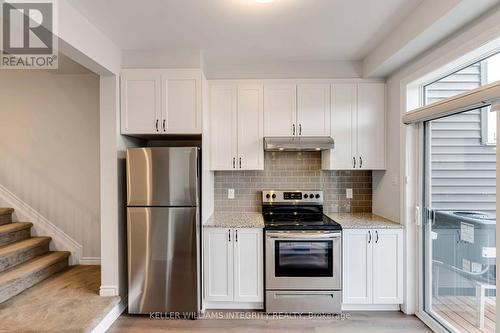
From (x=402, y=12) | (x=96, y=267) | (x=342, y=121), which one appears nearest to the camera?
(x=402, y=12)

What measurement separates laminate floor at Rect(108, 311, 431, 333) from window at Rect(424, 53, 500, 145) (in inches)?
Result: 71.5

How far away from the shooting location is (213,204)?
3.53m

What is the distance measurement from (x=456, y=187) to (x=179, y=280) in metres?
2.63

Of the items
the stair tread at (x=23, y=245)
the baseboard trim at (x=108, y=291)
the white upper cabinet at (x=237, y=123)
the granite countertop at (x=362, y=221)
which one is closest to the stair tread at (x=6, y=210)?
the stair tread at (x=23, y=245)

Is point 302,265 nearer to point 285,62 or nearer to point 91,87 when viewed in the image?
point 285,62

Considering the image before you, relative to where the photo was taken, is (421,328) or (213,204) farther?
(213,204)

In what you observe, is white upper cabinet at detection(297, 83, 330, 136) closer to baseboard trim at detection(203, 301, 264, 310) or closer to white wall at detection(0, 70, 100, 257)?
baseboard trim at detection(203, 301, 264, 310)

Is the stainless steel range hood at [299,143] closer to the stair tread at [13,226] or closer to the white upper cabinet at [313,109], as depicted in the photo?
the white upper cabinet at [313,109]

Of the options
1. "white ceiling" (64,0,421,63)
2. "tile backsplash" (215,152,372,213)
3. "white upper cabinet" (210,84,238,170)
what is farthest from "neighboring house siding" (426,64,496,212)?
"white upper cabinet" (210,84,238,170)

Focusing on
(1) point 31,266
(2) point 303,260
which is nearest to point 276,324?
(2) point 303,260

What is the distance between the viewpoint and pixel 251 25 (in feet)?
7.95

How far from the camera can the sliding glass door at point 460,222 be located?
2.07 metres

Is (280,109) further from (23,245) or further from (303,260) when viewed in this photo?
(23,245)

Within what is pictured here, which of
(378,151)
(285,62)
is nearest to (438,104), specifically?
(378,151)
